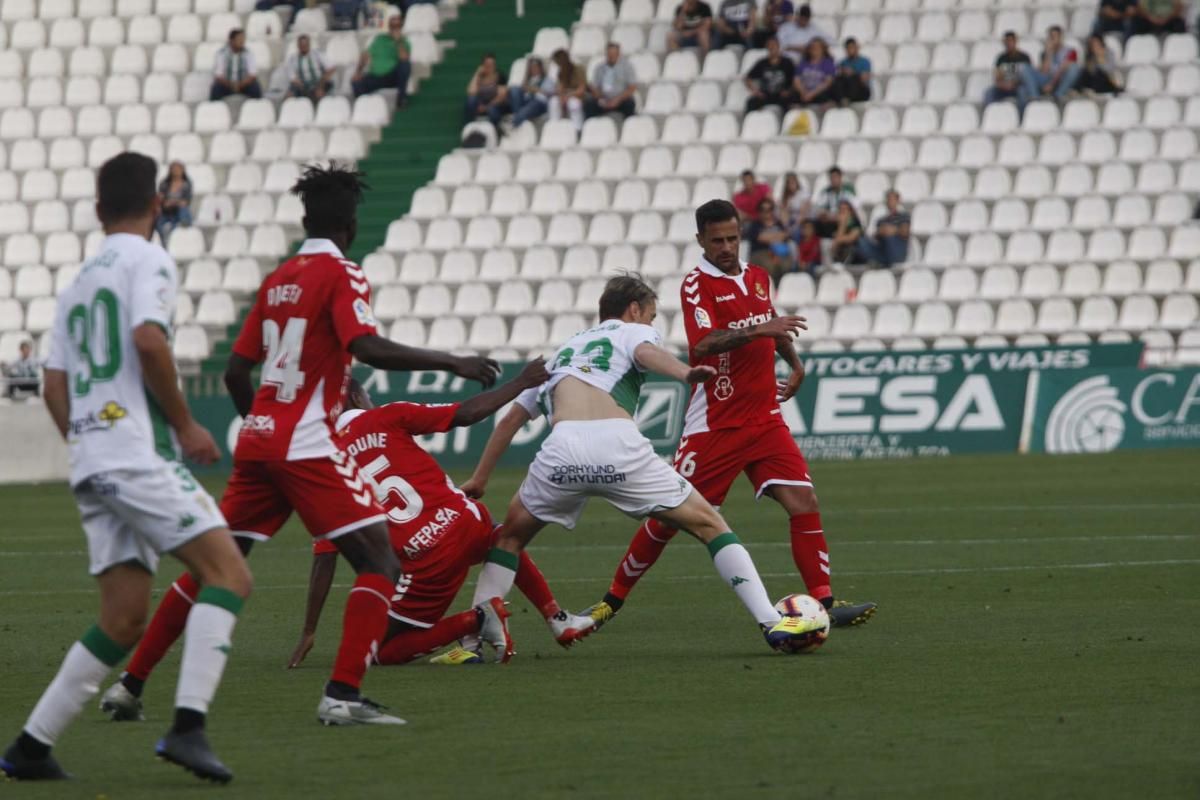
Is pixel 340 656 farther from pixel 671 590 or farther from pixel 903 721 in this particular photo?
pixel 671 590

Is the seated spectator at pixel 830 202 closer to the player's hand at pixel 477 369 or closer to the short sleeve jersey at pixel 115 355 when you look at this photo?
the player's hand at pixel 477 369

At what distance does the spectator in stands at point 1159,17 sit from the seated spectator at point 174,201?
14472 millimetres

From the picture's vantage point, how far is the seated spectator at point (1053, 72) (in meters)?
27.4

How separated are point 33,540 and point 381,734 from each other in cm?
1080

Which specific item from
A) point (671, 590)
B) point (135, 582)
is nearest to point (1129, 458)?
point (671, 590)

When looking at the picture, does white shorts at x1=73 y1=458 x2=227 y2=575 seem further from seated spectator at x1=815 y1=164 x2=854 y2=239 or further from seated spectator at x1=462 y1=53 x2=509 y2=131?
seated spectator at x1=462 y1=53 x2=509 y2=131

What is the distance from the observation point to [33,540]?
1692cm

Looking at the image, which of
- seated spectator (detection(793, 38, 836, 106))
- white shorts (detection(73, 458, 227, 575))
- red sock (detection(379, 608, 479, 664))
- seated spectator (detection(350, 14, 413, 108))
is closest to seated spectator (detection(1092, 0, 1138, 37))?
seated spectator (detection(793, 38, 836, 106))

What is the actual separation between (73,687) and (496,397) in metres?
2.68

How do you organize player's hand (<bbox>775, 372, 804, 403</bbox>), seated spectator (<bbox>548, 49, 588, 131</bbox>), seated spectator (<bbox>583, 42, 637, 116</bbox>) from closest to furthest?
1. player's hand (<bbox>775, 372, 804, 403</bbox>)
2. seated spectator (<bbox>583, 42, 637, 116</bbox>)
3. seated spectator (<bbox>548, 49, 588, 131</bbox>)

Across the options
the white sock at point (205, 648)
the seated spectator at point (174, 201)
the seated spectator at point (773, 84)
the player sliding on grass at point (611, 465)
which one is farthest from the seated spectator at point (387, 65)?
the white sock at point (205, 648)

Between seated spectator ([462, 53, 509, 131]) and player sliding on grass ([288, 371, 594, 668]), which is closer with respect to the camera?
player sliding on grass ([288, 371, 594, 668])

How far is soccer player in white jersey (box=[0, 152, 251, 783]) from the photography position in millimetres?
6082

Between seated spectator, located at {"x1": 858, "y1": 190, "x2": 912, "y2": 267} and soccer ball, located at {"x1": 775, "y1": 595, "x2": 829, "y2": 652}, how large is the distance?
17.6 metres
